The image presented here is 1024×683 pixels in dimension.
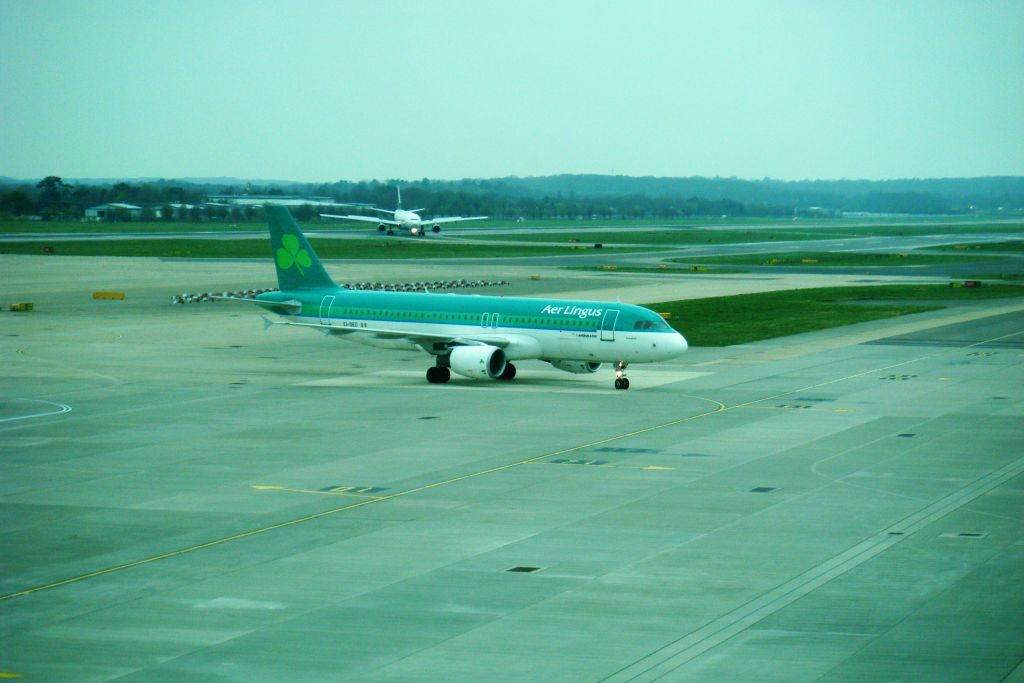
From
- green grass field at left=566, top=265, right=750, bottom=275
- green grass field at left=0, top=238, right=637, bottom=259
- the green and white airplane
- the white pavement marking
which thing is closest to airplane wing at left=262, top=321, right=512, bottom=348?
the green and white airplane

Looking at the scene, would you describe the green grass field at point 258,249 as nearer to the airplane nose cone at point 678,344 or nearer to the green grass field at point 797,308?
the green grass field at point 797,308

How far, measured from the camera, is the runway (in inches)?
924

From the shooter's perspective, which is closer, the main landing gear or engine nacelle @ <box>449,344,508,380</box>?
the main landing gear

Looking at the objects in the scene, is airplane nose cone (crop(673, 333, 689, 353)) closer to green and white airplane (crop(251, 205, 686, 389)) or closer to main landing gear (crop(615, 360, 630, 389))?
green and white airplane (crop(251, 205, 686, 389))

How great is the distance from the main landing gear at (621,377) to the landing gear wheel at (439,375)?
7360 mm

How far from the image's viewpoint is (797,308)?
98.0 meters

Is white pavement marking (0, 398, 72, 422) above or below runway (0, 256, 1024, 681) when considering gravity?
below

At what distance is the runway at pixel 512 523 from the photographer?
23469mm

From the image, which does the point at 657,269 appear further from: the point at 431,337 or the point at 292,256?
the point at 431,337

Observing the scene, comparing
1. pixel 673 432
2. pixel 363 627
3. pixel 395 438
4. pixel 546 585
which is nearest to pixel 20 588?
pixel 363 627

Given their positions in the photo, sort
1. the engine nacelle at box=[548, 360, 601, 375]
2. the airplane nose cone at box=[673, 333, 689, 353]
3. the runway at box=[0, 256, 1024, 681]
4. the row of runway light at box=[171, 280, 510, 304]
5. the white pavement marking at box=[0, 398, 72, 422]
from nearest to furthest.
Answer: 1. the runway at box=[0, 256, 1024, 681]
2. the white pavement marking at box=[0, 398, 72, 422]
3. the airplane nose cone at box=[673, 333, 689, 353]
4. the engine nacelle at box=[548, 360, 601, 375]
5. the row of runway light at box=[171, 280, 510, 304]

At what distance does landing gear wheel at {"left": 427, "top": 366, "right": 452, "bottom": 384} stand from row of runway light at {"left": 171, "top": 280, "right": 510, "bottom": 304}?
39606mm

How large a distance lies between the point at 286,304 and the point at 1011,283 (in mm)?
82444

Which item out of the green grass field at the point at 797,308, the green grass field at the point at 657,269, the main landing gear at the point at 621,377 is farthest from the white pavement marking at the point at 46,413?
the green grass field at the point at 657,269
